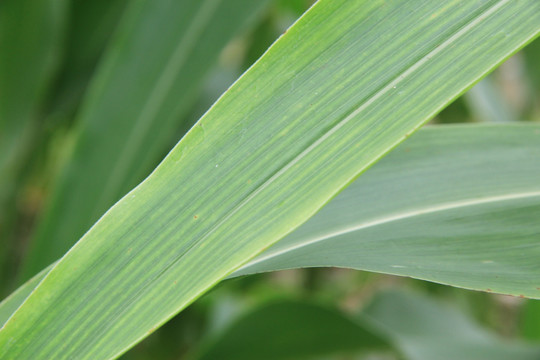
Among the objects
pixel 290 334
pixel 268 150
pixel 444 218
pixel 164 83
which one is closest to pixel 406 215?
pixel 444 218

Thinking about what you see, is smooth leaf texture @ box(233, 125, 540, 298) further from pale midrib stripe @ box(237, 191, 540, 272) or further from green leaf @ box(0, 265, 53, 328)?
green leaf @ box(0, 265, 53, 328)

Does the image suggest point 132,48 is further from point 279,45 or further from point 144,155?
point 279,45

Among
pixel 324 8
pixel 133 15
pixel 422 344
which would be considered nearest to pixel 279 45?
pixel 324 8

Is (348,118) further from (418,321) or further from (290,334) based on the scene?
(418,321)

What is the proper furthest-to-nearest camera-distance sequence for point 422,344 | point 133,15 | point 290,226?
point 422,344 < point 133,15 < point 290,226

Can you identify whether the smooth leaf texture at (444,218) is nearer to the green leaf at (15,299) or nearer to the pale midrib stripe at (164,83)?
the green leaf at (15,299)

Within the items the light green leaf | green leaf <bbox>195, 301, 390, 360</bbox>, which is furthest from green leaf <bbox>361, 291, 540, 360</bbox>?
the light green leaf

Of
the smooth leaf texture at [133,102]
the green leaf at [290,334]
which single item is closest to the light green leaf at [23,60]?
the smooth leaf texture at [133,102]
